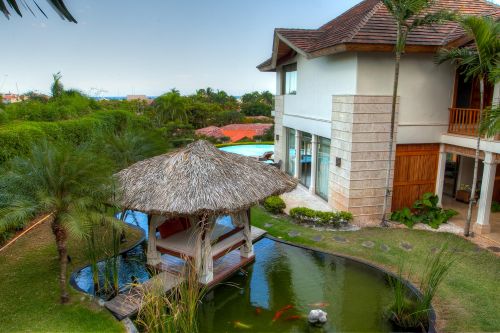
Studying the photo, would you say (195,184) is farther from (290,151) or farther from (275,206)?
(290,151)

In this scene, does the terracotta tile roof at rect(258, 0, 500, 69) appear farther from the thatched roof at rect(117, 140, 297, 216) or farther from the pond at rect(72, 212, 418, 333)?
the pond at rect(72, 212, 418, 333)

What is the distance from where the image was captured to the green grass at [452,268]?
276 inches

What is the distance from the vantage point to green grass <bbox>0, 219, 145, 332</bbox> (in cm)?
657

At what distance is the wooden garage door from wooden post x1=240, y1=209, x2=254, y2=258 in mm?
5746

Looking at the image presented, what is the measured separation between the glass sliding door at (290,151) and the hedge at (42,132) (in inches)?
341

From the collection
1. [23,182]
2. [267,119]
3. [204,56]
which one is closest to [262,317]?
[23,182]

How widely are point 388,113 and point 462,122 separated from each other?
2.51m

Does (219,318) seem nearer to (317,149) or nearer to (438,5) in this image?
(317,149)

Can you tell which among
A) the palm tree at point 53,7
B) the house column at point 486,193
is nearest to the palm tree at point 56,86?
the house column at point 486,193

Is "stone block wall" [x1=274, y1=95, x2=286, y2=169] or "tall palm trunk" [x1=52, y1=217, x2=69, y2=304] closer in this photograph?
"tall palm trunk" [x1=52, y1=217, x2=69, y2=304]

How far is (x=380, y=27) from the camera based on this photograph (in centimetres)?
1161

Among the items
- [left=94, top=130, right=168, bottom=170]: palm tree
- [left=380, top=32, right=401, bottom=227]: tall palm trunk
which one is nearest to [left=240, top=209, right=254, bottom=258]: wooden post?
[left=94, top=130, right=168, bottom=170]: palm tree

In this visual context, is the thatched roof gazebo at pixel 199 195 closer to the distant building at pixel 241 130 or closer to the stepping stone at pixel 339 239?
the stepping stone at pixel 339 239

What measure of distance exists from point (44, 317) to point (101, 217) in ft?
6.60
